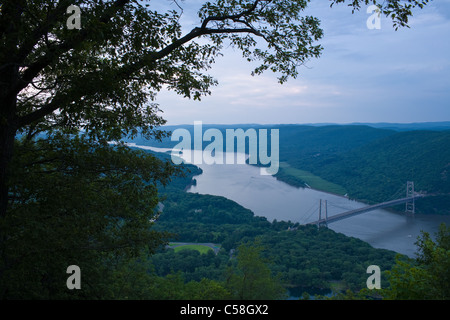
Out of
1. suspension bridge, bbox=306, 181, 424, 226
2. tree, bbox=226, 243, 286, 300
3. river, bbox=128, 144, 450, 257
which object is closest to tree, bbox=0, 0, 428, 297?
tree, bbox=226, 243, 286, 300

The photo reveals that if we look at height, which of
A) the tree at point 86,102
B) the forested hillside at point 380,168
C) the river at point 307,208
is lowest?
the river at point 307,208

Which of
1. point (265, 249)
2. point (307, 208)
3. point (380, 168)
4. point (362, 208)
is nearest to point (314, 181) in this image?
point (380, 168)

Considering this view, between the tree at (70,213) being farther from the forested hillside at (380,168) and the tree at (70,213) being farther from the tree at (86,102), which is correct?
the forested hillside at (380,168)

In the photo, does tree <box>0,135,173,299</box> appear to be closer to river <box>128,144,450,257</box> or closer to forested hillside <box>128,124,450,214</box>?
river <box>128,144,450,257</box>

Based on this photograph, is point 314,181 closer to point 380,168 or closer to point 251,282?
point 380,168

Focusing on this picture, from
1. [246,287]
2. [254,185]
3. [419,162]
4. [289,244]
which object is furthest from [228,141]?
[246,287]

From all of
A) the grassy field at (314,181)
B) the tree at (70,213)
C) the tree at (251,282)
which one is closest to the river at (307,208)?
the grassy field at (314,181)
